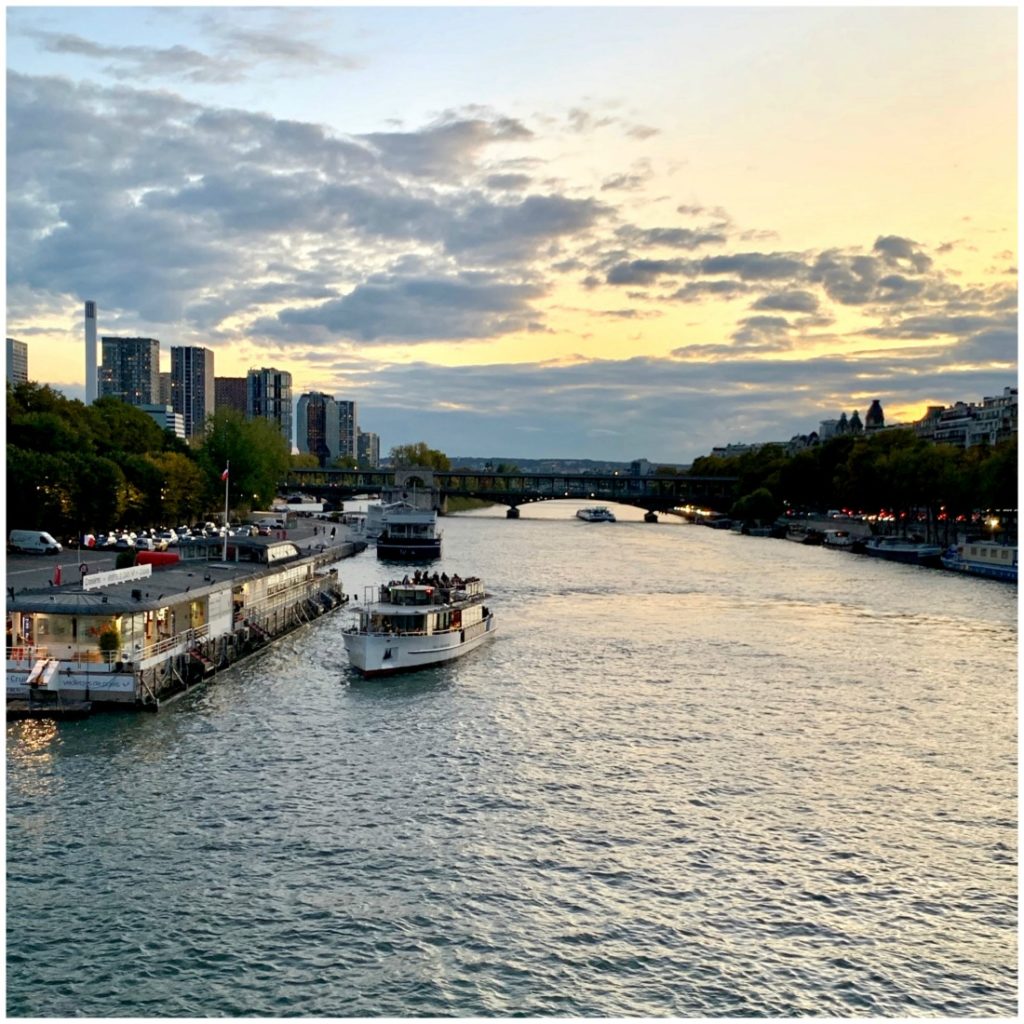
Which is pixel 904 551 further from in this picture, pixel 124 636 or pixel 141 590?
pixel 124 636

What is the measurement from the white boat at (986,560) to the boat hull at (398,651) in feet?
212

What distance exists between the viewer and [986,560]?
348 ft

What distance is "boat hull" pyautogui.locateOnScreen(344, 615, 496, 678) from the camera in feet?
158

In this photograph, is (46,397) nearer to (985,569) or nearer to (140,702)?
(140,702)

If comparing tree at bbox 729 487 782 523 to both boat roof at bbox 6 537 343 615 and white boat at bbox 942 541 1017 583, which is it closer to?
white boat at bbox 942 541 1017 583

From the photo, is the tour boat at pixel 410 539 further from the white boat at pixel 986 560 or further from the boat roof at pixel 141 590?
the white boat at pixel 986 560

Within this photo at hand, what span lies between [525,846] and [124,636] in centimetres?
2026

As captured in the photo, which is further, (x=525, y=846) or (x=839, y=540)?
(x=839, y=540)

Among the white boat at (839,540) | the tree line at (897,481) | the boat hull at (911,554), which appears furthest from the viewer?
the white boat at (839,540)

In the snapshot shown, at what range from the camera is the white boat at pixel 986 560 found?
101 metres

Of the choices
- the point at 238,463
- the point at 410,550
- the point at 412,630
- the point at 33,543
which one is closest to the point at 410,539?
the point at 410,550

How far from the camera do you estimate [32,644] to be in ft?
133

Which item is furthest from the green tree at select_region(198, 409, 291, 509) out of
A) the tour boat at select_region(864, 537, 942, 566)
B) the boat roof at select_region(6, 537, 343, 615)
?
the tour boat at select_region(864, 537, 942, 566)

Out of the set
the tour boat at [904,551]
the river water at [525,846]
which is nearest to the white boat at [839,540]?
the tour boat at [904,551]
